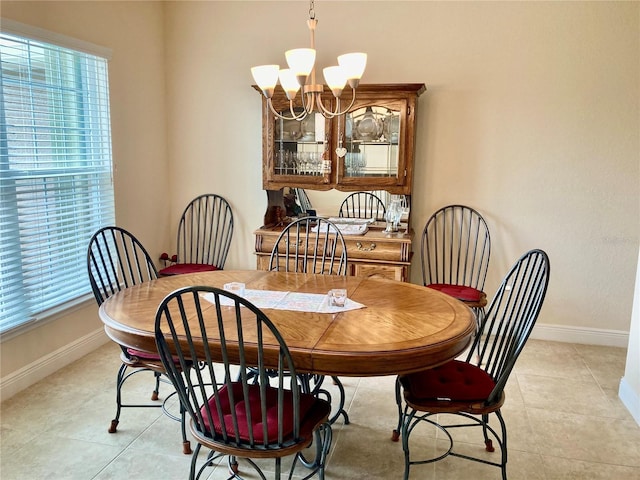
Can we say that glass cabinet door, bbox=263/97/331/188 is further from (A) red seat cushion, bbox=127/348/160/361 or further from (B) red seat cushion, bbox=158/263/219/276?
(A) red seat cushion, bbox=127/348/160/361

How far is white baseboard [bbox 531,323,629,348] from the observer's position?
12.7ft

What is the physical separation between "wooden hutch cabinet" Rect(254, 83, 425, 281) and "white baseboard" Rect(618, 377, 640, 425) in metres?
1.48

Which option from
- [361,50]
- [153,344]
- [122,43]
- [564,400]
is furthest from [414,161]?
[153,344]

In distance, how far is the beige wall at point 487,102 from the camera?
11.9 ft

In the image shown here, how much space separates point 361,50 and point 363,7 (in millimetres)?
307

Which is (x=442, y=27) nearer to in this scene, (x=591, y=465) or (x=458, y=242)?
(x=458, y=242)

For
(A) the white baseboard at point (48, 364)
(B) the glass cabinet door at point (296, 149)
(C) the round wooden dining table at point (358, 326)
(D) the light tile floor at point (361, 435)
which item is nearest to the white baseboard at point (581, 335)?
(D) the light tile floor at point (361, 435)

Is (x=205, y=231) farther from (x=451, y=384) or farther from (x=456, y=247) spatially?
(x=451, y=384)

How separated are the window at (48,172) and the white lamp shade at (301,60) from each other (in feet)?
5.29

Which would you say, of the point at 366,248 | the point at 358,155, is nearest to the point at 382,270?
the point at 366,248

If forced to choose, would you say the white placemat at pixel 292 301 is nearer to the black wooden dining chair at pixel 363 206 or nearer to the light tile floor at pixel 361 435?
the light tile floor at pixel 361 435

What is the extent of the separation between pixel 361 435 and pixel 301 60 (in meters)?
1.84

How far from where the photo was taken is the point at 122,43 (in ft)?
12.3

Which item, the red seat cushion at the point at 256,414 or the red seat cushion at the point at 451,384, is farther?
the red seat cushion at the point at 451,384
